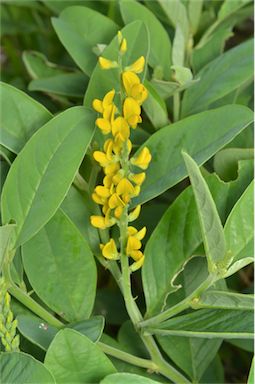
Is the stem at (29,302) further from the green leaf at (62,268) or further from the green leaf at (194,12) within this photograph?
the green leaf at (194,12)

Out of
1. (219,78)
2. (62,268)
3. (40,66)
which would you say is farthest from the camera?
(40,66)

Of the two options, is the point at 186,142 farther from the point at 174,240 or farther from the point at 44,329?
the point at 44,329

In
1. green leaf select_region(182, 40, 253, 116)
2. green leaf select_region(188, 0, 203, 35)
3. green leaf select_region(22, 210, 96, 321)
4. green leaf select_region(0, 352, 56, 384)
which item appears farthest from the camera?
green leaf select_region(188, 0, 203, 35)

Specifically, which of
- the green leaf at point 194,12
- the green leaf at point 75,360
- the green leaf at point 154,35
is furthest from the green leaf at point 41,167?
the green leaf at point 194,12

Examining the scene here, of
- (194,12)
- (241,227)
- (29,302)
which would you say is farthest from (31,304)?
(194,12)

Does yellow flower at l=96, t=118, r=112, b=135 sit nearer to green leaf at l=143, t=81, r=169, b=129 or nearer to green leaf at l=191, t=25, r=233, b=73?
green leaf at l=143, t=81, r=169, b=129

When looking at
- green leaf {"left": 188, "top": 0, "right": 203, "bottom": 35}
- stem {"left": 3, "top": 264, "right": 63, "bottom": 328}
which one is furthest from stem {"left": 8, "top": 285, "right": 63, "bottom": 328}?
green leaf {"left": 188, "top": 0, "right": 203, "bottom": 35}
